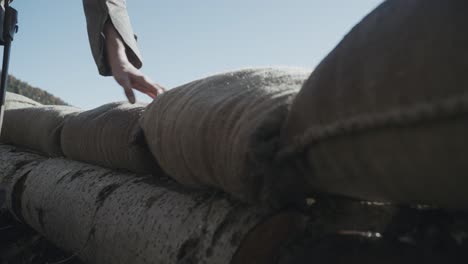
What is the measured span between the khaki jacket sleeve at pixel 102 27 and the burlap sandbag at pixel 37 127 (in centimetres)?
51

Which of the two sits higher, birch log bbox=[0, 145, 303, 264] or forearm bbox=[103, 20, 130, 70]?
forearm bbox=[103, 20, 130, 70]

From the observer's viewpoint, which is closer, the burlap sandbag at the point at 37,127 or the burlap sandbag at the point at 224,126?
the burlap sandbag at the point at 224,126

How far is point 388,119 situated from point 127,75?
3.09 ft

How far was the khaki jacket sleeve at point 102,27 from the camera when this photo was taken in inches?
54.6

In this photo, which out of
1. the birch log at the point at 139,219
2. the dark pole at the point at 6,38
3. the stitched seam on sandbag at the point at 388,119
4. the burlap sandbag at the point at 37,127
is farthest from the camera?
the burlap sandbag at the point at 37,127

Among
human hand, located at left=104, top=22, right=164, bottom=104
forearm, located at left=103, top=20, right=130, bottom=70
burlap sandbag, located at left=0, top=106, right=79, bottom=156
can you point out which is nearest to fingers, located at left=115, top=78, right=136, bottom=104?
human hand, located at left=104, top=22, right=164, bottom=104

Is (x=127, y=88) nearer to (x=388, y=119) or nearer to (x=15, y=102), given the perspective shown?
(x=388, y=119)

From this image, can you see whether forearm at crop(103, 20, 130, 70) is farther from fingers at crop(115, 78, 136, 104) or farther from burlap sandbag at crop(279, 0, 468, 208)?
burlap sandbag at crop(279, 0, 468, 208)

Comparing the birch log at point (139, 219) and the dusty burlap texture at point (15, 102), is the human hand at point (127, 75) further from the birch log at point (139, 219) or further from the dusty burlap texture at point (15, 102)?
the dusty burlap texture at point (15, 102)

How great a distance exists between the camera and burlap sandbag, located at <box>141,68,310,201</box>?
63 centimetres

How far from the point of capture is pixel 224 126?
2.41ft

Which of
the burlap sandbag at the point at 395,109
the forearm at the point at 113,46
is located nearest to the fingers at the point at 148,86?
the forearm at the point at 113,46

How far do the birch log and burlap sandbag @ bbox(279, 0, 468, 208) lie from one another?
24cm

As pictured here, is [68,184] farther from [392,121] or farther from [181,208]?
[392,121]
